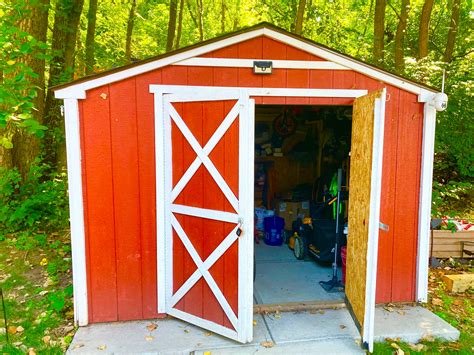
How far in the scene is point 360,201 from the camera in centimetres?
374

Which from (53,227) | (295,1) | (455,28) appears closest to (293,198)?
(53,227)

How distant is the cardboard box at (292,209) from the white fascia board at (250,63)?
10.6 ft

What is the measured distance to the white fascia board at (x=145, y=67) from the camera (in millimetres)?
3631

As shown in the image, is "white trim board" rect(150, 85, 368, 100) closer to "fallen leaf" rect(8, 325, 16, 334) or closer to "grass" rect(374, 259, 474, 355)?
"grass" rect(374, 259, 474, 355)

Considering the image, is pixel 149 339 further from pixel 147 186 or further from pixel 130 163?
pixel 130 163

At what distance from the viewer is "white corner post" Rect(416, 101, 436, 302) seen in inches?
169

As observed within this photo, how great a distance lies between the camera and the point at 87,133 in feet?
12.3

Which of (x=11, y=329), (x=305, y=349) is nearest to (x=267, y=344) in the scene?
(x=305, y=349)

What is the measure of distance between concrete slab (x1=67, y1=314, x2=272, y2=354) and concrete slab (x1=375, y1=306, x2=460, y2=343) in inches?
47.1

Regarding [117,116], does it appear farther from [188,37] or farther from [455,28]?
[188,37]

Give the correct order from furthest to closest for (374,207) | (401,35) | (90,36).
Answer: (90,36) → (401,35) → (374,207)

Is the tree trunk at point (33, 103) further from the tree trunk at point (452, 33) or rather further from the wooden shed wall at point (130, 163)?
the tree trunk at point (452, 33)

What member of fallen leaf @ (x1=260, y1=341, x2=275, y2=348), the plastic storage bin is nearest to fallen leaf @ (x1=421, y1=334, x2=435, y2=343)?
fallen leaf @ (x1=260, y1=341, x2=275, y2=348)

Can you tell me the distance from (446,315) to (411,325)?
0.59 metres
